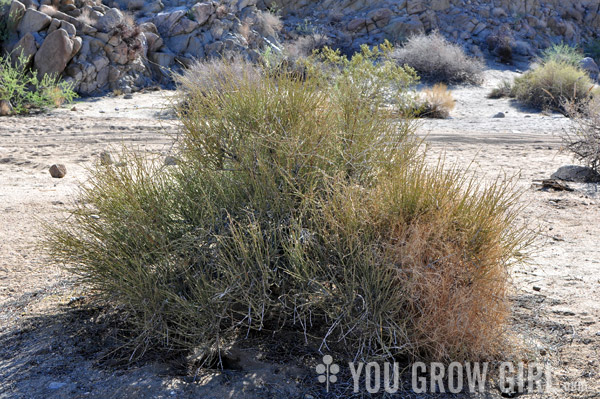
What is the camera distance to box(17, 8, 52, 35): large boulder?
643 inches

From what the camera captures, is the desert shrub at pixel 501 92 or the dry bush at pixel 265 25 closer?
the desert shrub at pixel 501 92

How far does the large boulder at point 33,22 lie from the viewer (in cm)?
1633

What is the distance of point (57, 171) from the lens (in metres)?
8.25

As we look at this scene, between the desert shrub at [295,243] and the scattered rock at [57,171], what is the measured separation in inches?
195

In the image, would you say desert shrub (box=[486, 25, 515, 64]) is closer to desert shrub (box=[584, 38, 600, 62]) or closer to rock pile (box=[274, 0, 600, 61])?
rock pile (box=[274, 0, 600, 61])

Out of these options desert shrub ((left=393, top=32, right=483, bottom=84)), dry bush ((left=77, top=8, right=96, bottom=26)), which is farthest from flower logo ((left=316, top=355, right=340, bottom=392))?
desert shrub ((left=393, top=32, right=483, bottom=84))

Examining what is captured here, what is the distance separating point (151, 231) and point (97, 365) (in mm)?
852

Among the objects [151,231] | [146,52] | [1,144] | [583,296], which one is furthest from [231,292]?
[146,52]

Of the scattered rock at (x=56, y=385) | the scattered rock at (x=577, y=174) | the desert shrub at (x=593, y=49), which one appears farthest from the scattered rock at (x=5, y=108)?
the desert shrub at (x=593, y=49)

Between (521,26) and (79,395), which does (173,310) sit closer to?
(79,395)

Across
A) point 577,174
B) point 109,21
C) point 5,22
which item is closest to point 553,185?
point 577,174

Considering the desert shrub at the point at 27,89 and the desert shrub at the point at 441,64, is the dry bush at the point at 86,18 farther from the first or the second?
the desert shrub at the point at 441,64

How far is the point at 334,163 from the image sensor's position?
3605mm

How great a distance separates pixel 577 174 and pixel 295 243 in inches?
264
